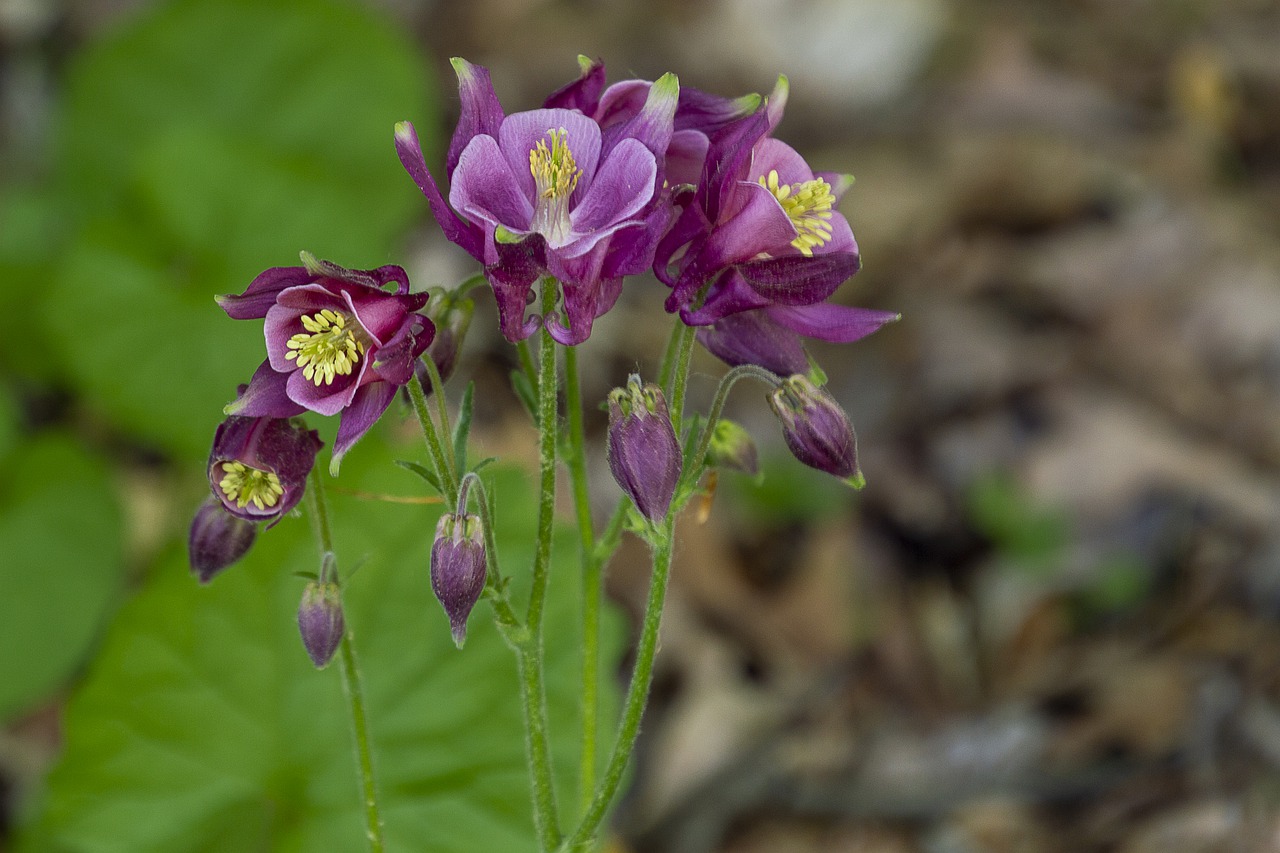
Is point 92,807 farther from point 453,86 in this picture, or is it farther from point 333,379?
point 453,86

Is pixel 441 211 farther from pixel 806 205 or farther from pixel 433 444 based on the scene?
pixel 806 205

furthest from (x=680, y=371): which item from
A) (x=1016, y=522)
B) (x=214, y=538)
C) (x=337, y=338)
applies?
(x=1016, y=522)

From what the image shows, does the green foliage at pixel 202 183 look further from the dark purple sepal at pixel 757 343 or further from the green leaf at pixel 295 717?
the dark purple sepal at pixel 757 343

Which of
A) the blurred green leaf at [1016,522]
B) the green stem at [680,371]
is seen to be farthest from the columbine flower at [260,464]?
the blurred green leaf at [1016,522]

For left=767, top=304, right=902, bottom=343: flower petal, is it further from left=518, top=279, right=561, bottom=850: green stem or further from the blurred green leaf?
the blurred green leaf

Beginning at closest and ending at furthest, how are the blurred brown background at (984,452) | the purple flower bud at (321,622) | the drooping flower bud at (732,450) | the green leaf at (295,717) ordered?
the purple flower bud at (321,622) < the drooping flower bud at (732,450) < the green leaf at (295,717) < the blurred brown background at (984,452)

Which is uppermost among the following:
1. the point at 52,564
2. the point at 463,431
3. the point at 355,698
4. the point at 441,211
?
the point at 52,564

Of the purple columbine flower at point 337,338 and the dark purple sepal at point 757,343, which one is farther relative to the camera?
the dark purple sepal at point 757,343

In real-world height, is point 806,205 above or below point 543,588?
above
